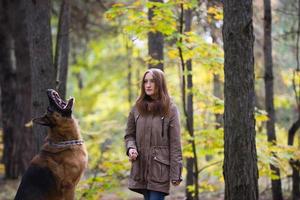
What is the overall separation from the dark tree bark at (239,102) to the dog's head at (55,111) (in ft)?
7.31

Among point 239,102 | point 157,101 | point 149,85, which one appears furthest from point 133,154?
point 239,102

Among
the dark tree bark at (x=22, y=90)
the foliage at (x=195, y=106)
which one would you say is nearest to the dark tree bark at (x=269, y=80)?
the foliage at (x=195, y=106)

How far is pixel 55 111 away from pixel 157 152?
164 cm

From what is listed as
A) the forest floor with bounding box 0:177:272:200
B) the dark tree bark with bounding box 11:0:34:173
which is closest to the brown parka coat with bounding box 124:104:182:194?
the forest floor with bounding box 0:177:272:200

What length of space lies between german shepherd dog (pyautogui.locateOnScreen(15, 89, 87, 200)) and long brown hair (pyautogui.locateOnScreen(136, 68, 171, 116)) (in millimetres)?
1104

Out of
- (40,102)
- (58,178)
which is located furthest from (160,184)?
(40,102)

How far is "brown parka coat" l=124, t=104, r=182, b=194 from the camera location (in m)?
5.39

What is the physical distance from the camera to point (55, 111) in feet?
20.0

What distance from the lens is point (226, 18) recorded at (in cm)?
588

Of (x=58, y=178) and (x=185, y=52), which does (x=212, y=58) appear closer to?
(x=185, y=52)

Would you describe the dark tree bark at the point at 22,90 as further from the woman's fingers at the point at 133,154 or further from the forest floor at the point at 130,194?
the woman's fingers at the point at 133,154

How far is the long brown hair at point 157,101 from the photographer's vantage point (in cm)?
551

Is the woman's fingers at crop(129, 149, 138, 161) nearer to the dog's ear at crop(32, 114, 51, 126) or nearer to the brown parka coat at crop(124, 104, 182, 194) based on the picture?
the brown parka coat at crop(124, 104, 182, 194)

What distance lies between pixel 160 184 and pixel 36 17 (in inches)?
151
